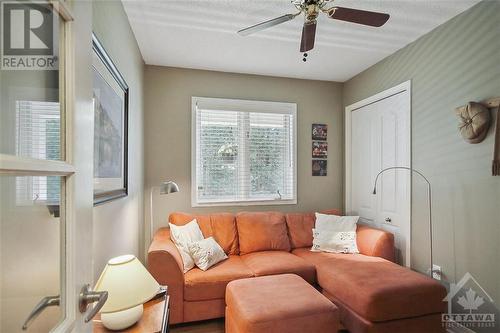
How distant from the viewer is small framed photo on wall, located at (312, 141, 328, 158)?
149 inches

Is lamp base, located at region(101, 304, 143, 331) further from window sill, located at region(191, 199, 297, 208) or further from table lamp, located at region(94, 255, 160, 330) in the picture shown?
window sill, located at region(191, 199, 297, 208)

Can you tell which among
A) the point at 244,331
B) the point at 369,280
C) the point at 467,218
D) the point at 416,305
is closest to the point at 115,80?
the point at 244,331

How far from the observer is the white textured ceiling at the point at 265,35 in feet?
6.87

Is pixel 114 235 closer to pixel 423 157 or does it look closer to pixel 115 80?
pixel 115 80

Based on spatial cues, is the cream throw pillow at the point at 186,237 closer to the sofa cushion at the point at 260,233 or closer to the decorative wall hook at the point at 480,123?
the sofa cushion at the point at 260,233

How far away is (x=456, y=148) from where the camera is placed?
2.29 m

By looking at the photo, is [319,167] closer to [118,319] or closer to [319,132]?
[319,132]

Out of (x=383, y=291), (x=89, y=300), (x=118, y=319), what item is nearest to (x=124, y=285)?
(x=118, y=319)

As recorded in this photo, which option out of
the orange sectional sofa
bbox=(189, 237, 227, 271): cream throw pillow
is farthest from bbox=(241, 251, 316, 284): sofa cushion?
bbox=(189, 237, 227, 271): cream throw pillow

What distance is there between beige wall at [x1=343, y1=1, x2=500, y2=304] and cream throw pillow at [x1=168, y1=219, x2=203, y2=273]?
220 cm

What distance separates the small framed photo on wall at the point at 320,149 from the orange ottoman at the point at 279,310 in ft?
6.81

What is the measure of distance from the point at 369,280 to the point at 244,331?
1.08 meters

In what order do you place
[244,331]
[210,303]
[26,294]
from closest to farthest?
1. [26,294]
2. [244,331]
3. [210,303]

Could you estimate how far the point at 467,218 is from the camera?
219 centimetres
